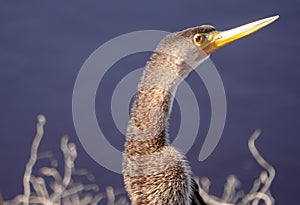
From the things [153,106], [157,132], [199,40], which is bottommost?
[157,132]

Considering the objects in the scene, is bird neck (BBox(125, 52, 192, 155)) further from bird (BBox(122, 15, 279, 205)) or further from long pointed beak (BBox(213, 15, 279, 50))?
long pointed beak (BBox(213, 15, 279, 50))

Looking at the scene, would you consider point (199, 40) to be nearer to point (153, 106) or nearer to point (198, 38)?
point (198, 38)

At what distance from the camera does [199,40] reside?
2676 millimetres

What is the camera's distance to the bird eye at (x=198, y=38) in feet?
8.68

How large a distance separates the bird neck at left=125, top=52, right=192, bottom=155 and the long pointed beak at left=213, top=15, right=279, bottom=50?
1.09 ft

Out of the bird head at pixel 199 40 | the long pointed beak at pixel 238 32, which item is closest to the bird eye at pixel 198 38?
the bird head at pixel 199 40

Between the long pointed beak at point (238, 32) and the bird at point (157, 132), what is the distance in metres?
0.21

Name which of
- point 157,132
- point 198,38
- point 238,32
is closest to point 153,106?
point 157,132

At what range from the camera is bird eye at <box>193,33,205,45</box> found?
2646 millimetres

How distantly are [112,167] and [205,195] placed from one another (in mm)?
2004

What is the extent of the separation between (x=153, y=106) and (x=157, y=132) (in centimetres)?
11

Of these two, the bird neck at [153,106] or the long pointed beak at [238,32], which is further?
the long pointed beak at [238,32]

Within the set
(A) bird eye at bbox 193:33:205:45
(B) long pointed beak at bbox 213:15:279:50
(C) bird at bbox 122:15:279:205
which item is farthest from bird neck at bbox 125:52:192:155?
(B) long pointed beak at bbox 213:15:279:50

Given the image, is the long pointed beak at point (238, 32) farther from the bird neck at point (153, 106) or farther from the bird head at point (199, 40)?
the bird neck at point (153, 106)
